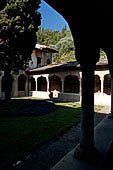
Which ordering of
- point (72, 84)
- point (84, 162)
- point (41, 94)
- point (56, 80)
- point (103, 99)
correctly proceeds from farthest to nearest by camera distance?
point (56, 80) → point (72, 84) → point (41, 94) → point (103, 99) → point (84, 162)

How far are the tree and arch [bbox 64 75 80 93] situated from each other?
869cm

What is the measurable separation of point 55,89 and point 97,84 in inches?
280

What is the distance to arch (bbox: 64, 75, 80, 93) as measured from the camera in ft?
62.5

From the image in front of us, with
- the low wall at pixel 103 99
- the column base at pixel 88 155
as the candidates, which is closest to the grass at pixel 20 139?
the column base at pixel 88 155

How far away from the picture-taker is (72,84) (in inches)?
771

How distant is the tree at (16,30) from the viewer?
10672mm

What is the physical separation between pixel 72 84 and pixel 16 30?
11323 millimetres

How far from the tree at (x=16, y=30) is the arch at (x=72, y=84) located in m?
8.69

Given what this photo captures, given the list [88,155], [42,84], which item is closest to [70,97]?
[42,84]

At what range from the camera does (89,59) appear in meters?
3.28

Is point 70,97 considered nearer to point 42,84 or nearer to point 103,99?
point 103,99

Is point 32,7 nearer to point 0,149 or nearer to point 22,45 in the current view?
point 22,45

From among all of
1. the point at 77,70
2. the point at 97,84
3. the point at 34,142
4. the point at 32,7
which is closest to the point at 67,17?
the point at 34,142

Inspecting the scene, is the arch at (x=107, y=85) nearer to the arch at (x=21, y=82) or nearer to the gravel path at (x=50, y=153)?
the gravel path at (x=50, y=153)
